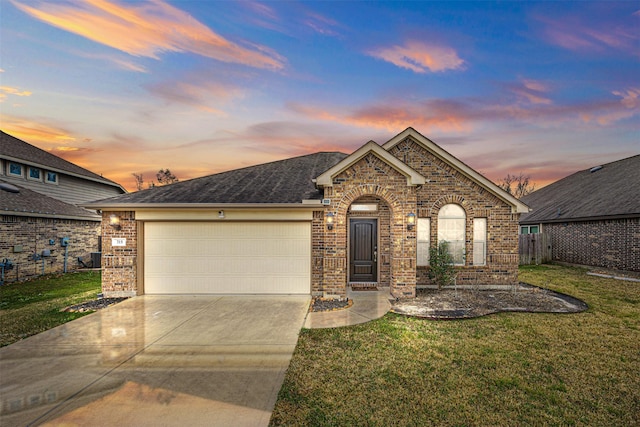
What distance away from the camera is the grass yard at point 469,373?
3277mm

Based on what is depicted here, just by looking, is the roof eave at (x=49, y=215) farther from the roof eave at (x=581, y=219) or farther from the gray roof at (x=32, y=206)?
the roof eave at (x=581, y=219)

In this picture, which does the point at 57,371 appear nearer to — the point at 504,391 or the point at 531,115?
the point at 504,391

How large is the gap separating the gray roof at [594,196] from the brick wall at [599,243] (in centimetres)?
49

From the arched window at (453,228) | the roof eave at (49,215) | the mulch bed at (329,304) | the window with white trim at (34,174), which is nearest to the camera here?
the mulch bed at (329,304)

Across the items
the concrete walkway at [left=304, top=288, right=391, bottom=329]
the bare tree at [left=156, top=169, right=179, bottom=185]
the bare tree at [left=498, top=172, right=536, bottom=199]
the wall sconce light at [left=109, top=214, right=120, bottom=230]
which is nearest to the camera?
the concrete walkway at [left=304, top=288, right=391, bottom=329]

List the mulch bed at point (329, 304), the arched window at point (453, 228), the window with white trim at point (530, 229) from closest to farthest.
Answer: the mulch bed at point (329, 304), the arched window at point (453, 228), the window with white trim at point (530, 229)

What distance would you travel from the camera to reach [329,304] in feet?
25.7

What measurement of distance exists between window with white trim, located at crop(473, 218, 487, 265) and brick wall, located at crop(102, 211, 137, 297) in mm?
11293

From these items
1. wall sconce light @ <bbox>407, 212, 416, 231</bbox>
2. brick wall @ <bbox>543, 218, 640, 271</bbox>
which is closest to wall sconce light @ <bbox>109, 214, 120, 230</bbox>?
wall sconce light @ <bbox>407, 212, 416, 231</bbox>

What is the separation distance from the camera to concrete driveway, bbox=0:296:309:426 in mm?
3318

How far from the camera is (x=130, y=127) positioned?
43.5ft

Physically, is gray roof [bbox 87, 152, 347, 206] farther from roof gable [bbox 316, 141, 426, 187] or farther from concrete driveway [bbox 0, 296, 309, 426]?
concrete driveway [bbox 0, 296, 309, 426]

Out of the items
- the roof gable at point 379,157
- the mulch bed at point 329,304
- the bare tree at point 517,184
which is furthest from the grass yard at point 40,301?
the bare tree at point 517,184

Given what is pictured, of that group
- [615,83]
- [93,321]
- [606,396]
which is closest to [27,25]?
[93,321]
